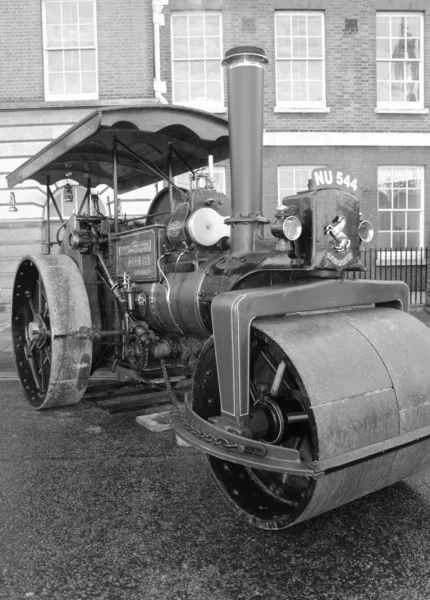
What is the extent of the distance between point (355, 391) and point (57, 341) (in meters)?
2.52

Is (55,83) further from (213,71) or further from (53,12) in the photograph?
(213,71)

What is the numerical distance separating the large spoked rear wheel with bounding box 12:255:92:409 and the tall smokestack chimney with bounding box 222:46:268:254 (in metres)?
1.69

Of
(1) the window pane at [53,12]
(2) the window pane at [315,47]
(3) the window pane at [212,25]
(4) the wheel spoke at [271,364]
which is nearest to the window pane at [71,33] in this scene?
(1) the window pane at [53,12]

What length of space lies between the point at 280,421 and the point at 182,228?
1622 mm

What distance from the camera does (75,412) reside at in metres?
4.67

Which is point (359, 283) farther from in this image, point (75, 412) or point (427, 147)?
point (427, 147)

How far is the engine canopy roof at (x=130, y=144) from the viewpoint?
3.68 meters

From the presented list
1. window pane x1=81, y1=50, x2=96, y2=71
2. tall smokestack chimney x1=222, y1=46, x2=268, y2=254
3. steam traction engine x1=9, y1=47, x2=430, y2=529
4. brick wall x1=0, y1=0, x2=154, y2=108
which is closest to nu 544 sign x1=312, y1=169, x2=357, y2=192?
steam traction engine x1=9, y1=47, x2=430, y2=529

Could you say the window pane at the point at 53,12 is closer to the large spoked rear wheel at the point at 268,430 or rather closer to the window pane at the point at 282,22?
the window pane at the point at 282,22

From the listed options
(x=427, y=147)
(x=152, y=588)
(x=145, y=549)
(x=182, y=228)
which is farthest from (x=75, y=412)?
(x=427, y=147)

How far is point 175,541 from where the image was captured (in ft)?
8.23

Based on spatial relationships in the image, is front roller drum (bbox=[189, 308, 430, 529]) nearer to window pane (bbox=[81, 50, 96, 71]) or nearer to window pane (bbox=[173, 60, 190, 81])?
window pane (bbox=[173, 60, 190, 81])

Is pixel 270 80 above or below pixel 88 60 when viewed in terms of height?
below

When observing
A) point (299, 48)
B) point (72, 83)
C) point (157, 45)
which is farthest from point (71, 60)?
point (299, 48)
